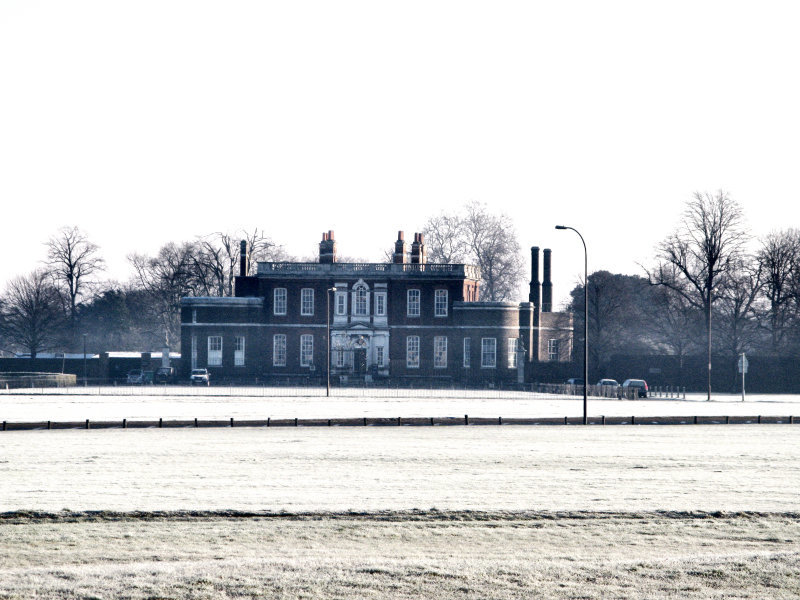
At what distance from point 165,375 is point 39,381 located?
11984 millimetres

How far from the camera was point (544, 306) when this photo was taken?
92938 millimetres

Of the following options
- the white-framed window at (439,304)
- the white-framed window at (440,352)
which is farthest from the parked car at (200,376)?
the white-framed window at (439,304)

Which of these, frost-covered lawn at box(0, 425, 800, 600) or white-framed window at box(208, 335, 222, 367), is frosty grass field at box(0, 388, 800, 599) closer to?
frost-covered lawn at box(0, 425, 800, 600)

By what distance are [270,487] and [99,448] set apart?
1022 centimetres

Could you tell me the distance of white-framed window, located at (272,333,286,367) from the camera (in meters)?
90.8

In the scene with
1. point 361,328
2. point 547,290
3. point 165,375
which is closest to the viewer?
point 165,375

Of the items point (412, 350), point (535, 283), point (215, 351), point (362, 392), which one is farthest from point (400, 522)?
point (535, 283)

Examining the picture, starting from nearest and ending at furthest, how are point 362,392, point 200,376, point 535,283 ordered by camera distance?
point 362,392
point 200,376
point 535,283

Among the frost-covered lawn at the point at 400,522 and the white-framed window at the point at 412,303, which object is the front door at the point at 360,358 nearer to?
the white-framed window at the point at 412,303

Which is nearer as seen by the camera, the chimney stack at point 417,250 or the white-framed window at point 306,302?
the white-framed window at point 306,302

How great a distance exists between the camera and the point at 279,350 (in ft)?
298

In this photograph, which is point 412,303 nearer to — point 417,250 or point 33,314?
point 417,250

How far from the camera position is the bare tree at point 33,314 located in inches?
4158

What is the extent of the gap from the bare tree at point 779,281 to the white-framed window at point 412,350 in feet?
90.0
